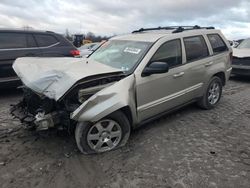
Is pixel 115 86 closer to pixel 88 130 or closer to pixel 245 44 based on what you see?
pixel 88 130

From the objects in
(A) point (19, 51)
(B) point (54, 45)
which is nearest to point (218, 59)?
(B) point (54, 45)

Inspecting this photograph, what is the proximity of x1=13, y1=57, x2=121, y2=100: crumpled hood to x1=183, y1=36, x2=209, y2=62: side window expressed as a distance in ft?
5.91

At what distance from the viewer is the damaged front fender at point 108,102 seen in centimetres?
349

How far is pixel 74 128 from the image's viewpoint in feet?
13.0

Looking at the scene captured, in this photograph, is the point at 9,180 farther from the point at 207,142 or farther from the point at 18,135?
the point at 207,142

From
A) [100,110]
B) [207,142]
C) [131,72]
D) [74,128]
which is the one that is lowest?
[207,142]

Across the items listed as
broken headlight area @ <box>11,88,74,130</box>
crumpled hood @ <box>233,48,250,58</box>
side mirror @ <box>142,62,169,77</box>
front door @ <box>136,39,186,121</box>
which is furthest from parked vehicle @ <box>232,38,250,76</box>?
broken headlight area @ <box>11,88,74,130</box>

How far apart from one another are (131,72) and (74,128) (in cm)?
117

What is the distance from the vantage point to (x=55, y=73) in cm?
392

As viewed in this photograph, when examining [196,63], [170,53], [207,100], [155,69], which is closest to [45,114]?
[155,69]

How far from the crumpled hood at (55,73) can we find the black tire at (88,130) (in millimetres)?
565

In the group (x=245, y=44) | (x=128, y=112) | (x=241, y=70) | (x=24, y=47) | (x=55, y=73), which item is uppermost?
(x=24, y=47)

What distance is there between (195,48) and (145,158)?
266cm

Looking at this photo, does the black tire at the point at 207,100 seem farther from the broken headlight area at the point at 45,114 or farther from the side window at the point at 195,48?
the broken headlight area at the point at 45,114
